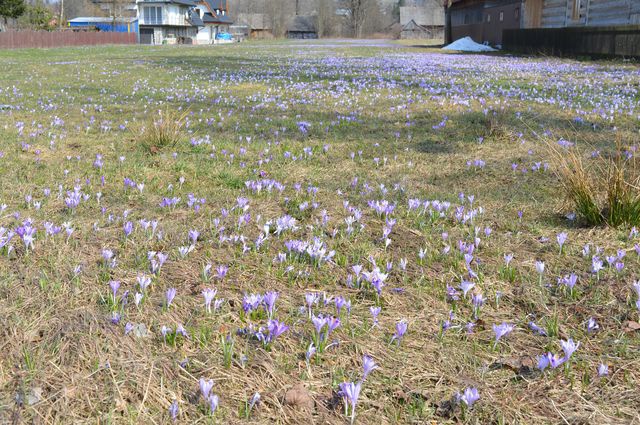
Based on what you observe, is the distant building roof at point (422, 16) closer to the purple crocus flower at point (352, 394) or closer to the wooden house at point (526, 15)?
the wooden house at point (526, 15)

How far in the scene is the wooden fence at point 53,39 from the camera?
148 ft

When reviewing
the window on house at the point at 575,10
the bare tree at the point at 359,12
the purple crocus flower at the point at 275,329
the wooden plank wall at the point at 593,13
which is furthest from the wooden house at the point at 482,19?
the bare tree at the point at 359,12

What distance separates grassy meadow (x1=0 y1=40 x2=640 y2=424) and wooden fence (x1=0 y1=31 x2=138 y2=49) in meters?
46.3

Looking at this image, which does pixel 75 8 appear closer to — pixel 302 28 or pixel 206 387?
pixel 302 28

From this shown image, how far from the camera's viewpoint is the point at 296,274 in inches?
126

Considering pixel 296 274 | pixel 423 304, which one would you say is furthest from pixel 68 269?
pixel 423 304

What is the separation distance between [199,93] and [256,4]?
151m

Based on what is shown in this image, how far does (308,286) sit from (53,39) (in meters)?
57.1

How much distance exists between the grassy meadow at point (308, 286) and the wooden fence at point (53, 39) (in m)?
46.3

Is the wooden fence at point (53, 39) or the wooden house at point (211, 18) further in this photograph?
the wooden house at point (211, 18)

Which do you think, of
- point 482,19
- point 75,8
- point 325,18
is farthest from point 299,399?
point 75,8

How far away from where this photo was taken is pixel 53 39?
51.4 m

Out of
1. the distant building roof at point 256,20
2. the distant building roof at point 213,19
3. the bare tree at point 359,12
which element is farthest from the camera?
the distant building roof at point 256,20

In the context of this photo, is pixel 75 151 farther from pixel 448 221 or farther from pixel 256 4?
pixel 256 4
